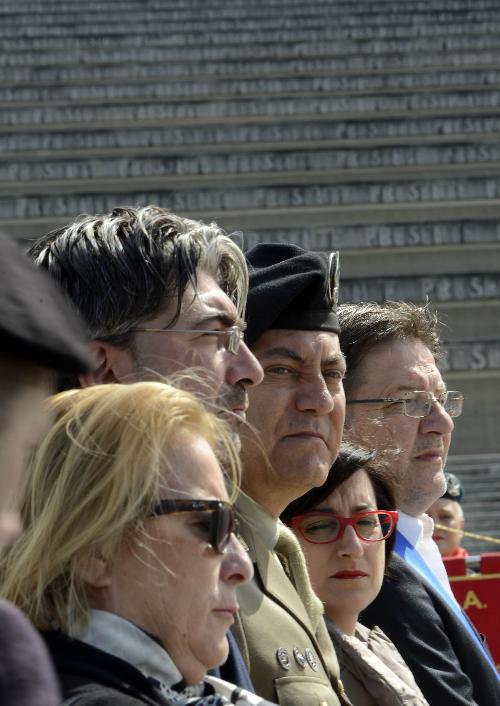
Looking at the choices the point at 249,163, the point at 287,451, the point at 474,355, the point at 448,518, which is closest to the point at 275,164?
the point at 249,163

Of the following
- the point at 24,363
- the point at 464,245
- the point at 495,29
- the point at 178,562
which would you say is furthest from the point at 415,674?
the point at 495,29

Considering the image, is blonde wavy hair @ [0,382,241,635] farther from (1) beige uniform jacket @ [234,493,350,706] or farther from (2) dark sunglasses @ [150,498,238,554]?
(1) beige uniform jacket @ [234,493,350,706]

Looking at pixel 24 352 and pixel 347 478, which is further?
pixel 347 478

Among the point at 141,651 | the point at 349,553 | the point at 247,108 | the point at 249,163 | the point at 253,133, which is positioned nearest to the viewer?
the point at 141,651

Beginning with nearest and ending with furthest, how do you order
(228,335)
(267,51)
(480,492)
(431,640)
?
1. (228,335)
2. (431,640)
3. (480,492)
4. (267,51)

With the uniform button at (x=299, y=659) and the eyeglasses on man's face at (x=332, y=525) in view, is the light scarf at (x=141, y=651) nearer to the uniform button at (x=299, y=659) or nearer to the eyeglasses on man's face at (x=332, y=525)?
the uniform button at (x=299, y=659)

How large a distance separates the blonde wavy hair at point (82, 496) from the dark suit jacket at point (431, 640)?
4.84 ft

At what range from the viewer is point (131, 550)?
77.4 inches

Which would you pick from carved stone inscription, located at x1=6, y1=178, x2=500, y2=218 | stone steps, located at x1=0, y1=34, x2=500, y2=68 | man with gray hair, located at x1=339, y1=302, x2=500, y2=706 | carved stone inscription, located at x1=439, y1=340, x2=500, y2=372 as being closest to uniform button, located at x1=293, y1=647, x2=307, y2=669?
man with gray hair, located at x1=339, y1=302, x2=500, y2=706

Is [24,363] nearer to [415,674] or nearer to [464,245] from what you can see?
[415,674]

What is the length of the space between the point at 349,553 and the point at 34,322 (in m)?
2.01

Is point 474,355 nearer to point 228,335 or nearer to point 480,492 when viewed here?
point 480,492

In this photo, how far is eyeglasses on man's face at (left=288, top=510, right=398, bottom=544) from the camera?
3.14 m

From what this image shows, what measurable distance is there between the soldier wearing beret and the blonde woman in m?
0.48
